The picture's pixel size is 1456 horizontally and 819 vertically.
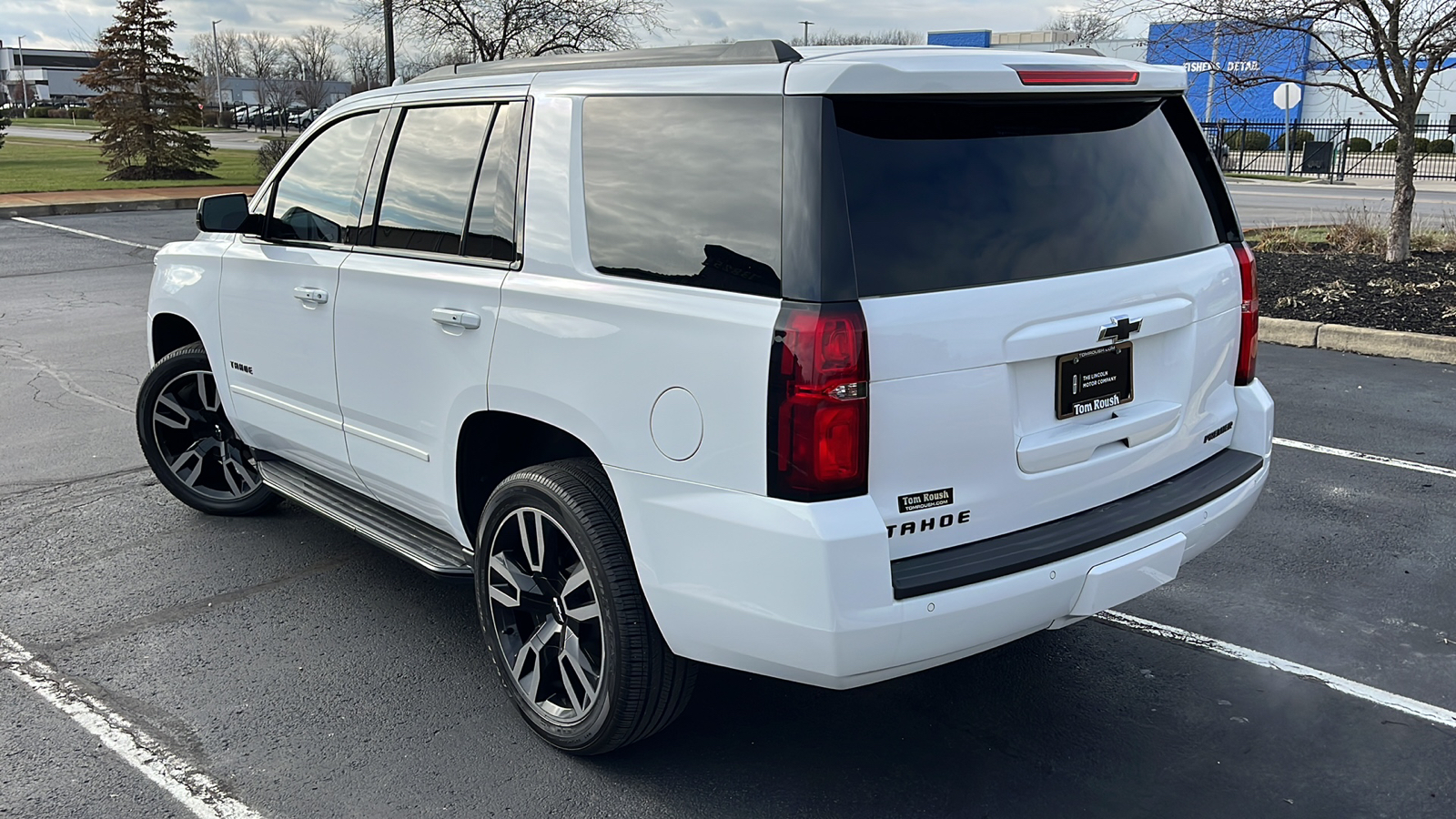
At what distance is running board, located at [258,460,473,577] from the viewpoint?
149 inches

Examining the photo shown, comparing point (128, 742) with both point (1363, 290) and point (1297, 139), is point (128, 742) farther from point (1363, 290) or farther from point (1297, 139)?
point (1297, 139)

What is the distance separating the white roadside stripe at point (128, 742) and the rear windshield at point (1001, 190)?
220cm

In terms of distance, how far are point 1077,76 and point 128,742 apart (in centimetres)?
328

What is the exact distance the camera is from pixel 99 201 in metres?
21.2

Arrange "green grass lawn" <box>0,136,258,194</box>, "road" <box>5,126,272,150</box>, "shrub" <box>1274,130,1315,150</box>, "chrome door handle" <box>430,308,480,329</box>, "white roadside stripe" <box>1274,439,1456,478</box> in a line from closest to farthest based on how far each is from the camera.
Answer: "chrome door handle" <box>430,308,480,329</box>, "white roadside stripe" <box>1274,439,1456,478</box>, "green grass lawn" <box>0,136,258,194</box>, "shrub" <box>1274,130,1315,150</box>, "road" <box>5,126,272,150</box>

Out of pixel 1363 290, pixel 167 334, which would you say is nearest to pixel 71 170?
pixel 167 334

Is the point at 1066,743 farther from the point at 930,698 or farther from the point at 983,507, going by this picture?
the point at 983,507

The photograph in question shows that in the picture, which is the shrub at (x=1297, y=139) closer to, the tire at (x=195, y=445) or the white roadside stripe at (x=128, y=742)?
the tire at (x=195, y=445)

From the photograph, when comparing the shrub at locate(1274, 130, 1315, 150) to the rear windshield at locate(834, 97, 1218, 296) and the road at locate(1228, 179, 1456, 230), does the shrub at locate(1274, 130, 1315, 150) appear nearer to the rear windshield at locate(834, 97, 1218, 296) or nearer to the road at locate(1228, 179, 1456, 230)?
the road at locate(1228, 179, 1456, 230)

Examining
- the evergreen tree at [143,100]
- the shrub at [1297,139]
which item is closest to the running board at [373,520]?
the evergreen tree at [143,100]

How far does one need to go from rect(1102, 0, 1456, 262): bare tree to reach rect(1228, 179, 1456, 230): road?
9.63 ft

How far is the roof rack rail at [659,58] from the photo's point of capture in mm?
2877

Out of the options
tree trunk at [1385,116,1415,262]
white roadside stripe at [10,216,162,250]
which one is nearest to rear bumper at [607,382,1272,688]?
tree trunk at [1385,116,1415,262]

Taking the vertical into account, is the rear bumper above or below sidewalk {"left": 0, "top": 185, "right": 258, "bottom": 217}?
below
